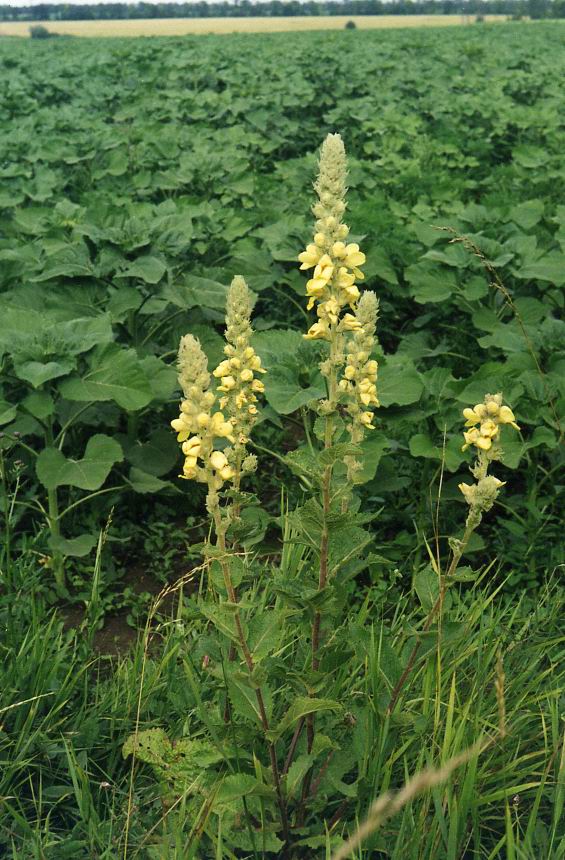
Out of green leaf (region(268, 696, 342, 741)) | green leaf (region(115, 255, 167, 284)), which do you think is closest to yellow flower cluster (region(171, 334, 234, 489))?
green leaf (region(268, 696, 342, 741))

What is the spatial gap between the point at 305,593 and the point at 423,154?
27.2 feet

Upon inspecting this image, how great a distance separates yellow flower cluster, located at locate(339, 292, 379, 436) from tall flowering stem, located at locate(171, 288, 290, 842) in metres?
0.23

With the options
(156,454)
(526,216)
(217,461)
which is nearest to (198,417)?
(217,461)

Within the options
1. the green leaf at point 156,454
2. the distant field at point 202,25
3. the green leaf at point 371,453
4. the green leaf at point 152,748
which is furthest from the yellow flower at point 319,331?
the distant field at point 202,25

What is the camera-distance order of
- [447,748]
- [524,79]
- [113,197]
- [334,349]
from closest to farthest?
[334,349] → [447,748] → [113,197] → [524,79]

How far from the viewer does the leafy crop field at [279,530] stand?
76.4 inches

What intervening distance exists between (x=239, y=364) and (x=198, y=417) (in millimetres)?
375

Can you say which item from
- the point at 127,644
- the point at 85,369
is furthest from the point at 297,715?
the point at 85,369

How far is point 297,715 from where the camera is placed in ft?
6.09

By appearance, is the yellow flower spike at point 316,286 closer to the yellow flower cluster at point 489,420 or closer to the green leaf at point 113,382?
the yellow flower cluster at point 489,420

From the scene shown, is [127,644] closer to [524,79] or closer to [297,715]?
[297,715]

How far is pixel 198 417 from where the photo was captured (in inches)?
64.7

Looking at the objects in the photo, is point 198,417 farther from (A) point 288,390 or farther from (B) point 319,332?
(A) point 288,390

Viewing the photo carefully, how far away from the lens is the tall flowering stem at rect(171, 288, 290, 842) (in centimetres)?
163
